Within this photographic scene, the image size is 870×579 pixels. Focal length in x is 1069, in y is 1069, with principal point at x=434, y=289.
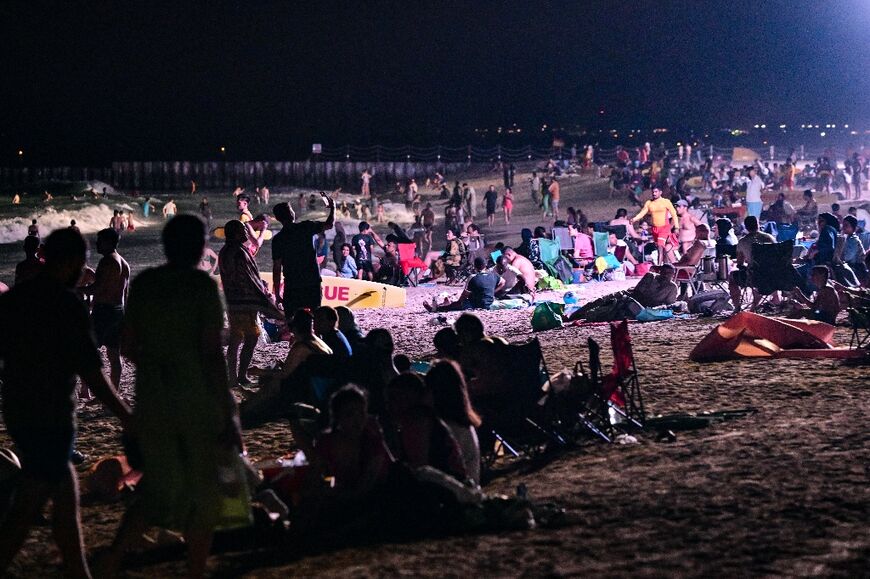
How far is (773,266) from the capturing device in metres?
13.5

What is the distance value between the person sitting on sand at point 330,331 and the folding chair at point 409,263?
13166 mm

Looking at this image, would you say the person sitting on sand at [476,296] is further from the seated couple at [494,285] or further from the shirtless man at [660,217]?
the shirtless man at [660,217]

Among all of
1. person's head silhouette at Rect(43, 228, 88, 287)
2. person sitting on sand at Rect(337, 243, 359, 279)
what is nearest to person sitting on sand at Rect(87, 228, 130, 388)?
person's head silhouette at Rect(43, 228, 88, 287)

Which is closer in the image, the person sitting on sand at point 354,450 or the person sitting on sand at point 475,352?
the person sitting on sand at point 354,450

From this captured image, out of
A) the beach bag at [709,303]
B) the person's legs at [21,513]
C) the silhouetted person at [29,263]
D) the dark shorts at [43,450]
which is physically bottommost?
the beach bag at [709,303]

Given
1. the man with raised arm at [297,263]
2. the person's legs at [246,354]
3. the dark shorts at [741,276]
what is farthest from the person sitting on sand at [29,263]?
the dark shorts at [741,276]

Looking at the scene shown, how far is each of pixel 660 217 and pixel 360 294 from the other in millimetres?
5922

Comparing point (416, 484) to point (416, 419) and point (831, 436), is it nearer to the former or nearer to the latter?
point (416, 419)

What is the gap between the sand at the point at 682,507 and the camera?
4.47m

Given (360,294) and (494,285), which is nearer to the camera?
(494,285)

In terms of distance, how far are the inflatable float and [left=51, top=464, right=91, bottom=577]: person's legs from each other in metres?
7.46

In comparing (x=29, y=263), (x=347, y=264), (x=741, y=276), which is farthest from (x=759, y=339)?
(x=347, y=264)

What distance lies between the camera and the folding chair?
20938 millimetres

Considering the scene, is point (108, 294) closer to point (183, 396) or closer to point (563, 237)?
point (183, 396)
